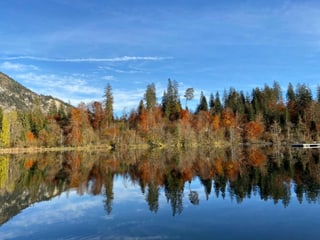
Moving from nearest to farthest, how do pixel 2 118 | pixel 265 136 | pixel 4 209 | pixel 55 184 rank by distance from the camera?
1. pixel 4 209
2. pixel 55 184
3. pixel 2 118
4. pixel 265 136

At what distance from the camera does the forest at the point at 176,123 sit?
354 feet

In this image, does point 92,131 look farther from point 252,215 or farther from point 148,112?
point 252,215

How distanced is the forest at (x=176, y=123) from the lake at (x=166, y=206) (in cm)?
6905

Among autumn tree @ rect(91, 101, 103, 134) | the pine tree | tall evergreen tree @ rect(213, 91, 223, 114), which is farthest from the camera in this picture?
tall evergreen tree @ rect(213, 91, 223, 114)

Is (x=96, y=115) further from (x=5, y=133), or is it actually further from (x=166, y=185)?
(x=166, y=185)

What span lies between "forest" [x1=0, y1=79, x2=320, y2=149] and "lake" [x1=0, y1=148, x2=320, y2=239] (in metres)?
69.0

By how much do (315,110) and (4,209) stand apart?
10988cm

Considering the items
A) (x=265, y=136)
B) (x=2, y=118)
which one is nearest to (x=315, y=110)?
(x=265, y=136)

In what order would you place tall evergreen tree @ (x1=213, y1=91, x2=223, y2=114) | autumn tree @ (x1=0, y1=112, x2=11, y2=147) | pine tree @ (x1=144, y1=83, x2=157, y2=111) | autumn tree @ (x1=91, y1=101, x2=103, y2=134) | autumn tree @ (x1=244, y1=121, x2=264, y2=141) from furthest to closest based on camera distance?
tall evergreen tree @ (x1=213, y1=91, x2=223, y2=114) < pine tree @ (x1=144, y1=83, x2=157, y2=111) < autumn tree @ (x1=244, y1=121, x2=264, y2=141) < autumn tree @ (x1=91, y1=101, x2=103, y2=134) < autumn tree @ (x1=0, y1=112, x2=11, y2=147)

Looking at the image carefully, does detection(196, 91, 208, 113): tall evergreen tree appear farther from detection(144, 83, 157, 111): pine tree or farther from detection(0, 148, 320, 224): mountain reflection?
detection(0, 148, 320, 224): mountain reflection

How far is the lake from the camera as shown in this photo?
17.5 m

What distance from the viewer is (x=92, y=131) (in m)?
108

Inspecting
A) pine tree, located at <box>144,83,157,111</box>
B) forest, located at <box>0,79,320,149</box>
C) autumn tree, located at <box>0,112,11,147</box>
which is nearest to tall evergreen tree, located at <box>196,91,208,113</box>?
forest, located at <box>0,79,320,149</box>

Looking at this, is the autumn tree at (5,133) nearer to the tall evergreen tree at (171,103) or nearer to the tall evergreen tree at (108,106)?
the tall evergreen tree at (108,106)
